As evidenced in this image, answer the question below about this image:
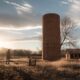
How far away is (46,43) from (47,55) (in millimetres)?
2086

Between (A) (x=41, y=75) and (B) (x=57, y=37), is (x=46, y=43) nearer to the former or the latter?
(B) (x=57, y=37)

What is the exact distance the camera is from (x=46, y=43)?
4041 cm

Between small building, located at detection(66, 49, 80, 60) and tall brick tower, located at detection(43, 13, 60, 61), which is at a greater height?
tall brick tower, located at detection(43, 13, 60, 61)

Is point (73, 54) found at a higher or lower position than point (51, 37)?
lower

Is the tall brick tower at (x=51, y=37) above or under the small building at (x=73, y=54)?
above

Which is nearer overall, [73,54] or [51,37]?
[51,37]

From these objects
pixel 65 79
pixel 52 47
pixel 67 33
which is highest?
pixel 67 33

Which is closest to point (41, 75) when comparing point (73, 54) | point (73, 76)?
point (73, 76)

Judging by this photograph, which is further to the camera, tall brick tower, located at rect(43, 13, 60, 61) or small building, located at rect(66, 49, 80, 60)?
small building, located at rect(66, 49, 80, 60)

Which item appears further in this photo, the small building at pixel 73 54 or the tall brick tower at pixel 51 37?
the small building at pixel 73 54

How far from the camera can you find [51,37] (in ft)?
131

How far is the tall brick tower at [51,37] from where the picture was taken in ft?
131

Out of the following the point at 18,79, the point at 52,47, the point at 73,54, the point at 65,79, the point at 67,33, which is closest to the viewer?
the point at 18,79

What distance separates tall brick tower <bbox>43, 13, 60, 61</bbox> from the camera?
4000 cm
